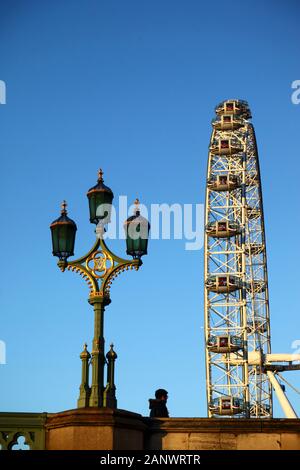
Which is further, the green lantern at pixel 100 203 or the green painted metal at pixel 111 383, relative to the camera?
the green lantern at pixel 100 203

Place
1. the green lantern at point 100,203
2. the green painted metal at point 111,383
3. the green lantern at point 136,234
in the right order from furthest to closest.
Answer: the green lantern at point 100,203, the green lantern at point 136,234, the green painted metal at point 111,383

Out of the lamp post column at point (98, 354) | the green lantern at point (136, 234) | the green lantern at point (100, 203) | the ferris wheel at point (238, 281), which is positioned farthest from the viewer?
the ferris wheel at point (238, 281)

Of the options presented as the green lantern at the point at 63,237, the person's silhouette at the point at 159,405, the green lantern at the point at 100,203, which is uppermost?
the green lantern at the point at 100,203

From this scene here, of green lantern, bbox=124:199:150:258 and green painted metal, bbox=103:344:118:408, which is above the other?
green lantern, bbox=124:199:150:258

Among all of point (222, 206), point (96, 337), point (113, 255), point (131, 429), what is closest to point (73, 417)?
point (131, 429)

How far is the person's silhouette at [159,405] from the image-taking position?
40.7 ft

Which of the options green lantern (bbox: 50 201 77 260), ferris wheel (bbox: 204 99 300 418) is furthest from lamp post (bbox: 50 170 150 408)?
ferris wheel (bbox: 204 99 300 418)

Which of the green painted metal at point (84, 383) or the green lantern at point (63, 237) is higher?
the green lantern at point (63, 237)

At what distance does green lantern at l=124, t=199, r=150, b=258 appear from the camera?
1305 centimetres

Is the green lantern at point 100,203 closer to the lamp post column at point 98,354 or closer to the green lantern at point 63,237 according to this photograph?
the green lantern at point 63,237

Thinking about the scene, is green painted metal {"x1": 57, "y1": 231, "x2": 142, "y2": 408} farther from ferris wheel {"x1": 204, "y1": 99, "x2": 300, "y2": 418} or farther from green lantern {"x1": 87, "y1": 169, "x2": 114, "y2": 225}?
ferris wheel {"x1": 204, "y1": 99, "x2": 300, "y2": 418}

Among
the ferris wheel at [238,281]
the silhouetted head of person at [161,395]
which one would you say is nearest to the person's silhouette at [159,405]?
the silhouetted head of person at [161,395]

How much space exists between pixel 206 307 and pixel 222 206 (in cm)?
673
